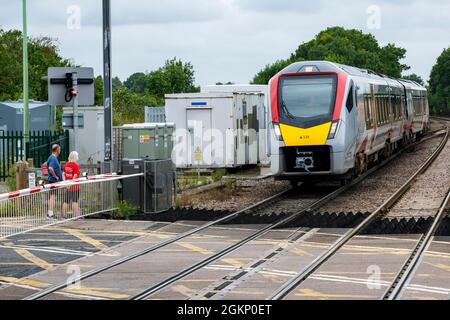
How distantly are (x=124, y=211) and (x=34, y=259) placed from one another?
20.4ft

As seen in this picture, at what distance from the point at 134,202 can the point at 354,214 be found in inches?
185

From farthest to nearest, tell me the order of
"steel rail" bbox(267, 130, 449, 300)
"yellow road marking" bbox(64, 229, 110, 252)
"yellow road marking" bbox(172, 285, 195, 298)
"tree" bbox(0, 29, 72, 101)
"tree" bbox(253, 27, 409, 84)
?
"tree" bbox(253, 27, 409, 84) < "tree" bbox(0, 29, 72, 101) < "yellow road marking" bbox(64, 229, 110, 252) < "steel rail" bbox(267, 130, 449, 300) < "yellow road marking" bbox(172, 285, 195, 298)

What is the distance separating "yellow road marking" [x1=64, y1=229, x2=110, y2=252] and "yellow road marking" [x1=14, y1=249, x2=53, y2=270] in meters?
1.19

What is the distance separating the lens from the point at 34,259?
16750 mm

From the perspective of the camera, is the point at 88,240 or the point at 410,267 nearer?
the point at 410,267

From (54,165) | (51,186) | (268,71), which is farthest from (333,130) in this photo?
(268,71)

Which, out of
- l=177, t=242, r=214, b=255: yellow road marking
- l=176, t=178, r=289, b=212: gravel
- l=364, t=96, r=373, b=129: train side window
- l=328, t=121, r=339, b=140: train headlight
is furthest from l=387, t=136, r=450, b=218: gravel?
l=177, t=242, r=214, b=255: yellow road marking

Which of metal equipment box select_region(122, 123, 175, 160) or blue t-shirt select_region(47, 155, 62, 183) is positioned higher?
metal equipment box select_region(122, 123, 175, 160)

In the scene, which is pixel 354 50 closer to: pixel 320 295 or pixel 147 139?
pixel 147 139

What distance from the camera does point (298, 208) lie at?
82.0ft

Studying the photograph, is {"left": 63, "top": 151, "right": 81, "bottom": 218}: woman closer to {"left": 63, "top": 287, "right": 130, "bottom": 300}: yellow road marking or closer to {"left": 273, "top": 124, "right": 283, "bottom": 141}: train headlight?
{"left": 273, "top": 124, "right": 283, "bottom": 141}: train headlight

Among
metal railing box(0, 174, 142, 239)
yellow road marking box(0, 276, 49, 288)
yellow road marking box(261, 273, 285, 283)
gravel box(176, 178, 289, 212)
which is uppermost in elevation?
metal railing box(0, 174, 142, 239)

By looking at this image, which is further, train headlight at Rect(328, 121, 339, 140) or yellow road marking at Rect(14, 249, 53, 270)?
train headlight at Rect(328, 121, 339, 140)

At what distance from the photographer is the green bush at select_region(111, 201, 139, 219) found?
74.9 feet
